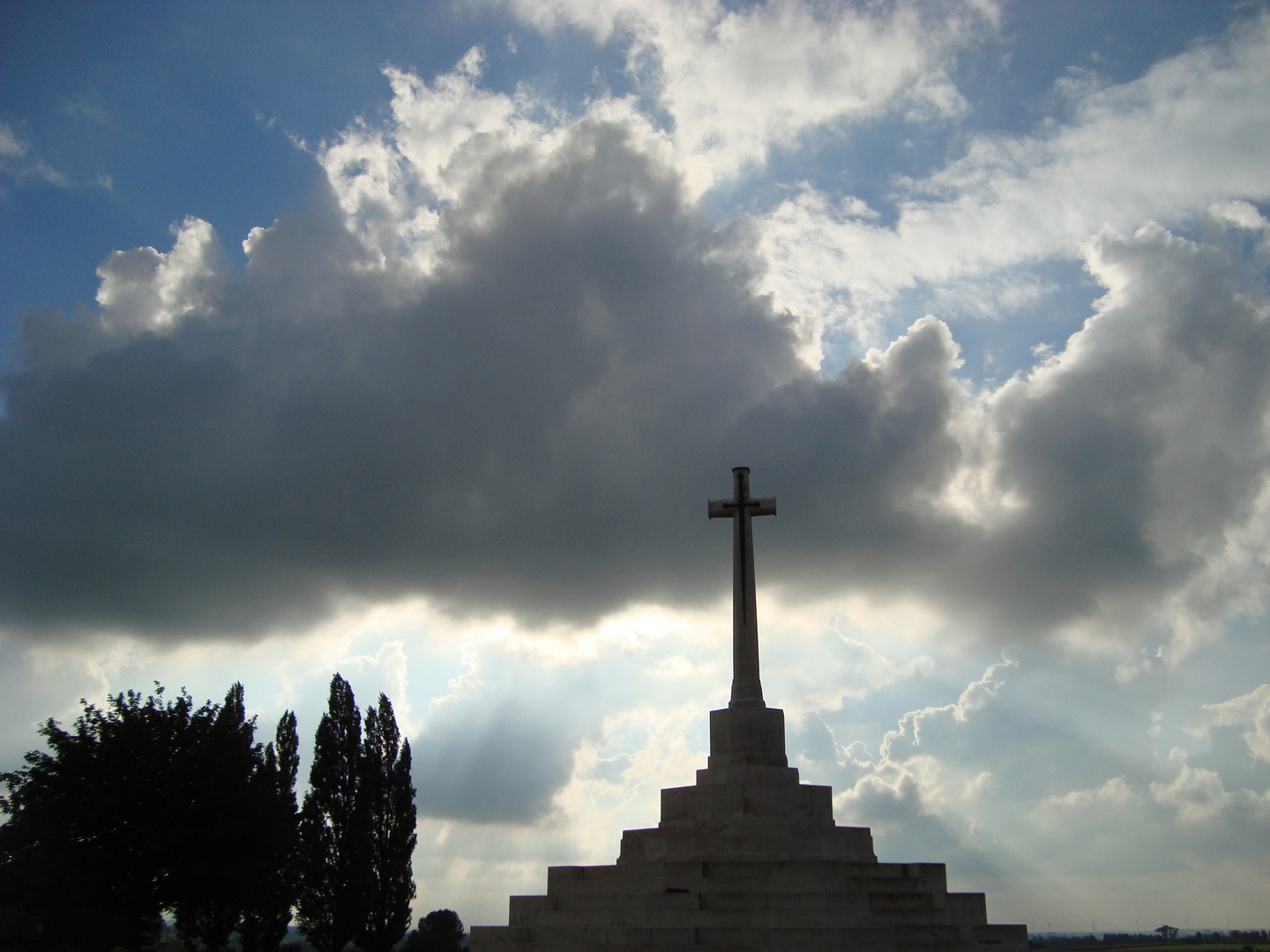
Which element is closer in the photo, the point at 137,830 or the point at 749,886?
the point at 749,886

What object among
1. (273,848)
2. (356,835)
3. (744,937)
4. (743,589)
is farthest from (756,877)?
(356,835)

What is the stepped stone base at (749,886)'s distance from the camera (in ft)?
49.1

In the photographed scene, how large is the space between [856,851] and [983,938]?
2.53m

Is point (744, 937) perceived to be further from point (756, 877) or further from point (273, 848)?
point (273, 848)

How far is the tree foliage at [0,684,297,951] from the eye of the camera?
18219 mm

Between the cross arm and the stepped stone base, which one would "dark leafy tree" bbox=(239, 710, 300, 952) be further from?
the cross arm

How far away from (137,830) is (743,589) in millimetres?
13472

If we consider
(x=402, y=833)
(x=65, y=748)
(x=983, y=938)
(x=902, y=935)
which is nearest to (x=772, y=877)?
(x=902, y=935)

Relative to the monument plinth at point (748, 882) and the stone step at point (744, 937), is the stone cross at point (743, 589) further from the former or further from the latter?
the stone step at point (744, 937)

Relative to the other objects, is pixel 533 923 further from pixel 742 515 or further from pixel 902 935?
pixel 742 515

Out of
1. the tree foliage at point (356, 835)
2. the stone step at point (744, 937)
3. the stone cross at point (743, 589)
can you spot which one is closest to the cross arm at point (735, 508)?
the stone cross at point (743, 589)

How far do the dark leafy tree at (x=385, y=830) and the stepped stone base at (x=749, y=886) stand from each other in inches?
520

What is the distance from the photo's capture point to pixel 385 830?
29109 millimetres

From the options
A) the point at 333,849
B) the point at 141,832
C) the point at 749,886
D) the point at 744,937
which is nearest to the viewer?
the point at 744,937
